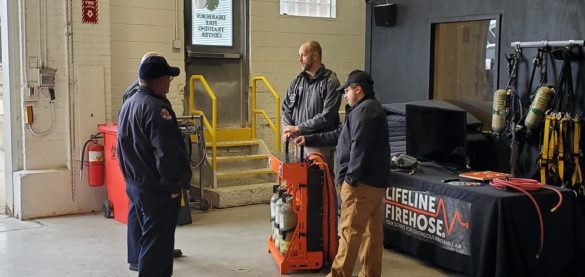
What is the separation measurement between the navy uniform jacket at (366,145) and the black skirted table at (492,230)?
0.65 m

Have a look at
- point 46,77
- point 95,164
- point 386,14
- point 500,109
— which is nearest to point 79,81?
point 46,77

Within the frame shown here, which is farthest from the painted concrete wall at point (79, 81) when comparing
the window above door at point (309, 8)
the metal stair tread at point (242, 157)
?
the window above door at point (309, 8)

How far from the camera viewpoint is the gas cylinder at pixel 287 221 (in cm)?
484

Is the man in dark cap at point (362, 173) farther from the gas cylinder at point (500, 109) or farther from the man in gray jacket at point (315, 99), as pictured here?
the gas cylinder at point (500, 109)

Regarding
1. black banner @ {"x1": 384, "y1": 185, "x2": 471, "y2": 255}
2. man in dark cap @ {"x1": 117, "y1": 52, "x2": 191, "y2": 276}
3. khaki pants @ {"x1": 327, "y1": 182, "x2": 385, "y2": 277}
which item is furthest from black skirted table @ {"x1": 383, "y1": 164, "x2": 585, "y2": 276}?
man in dark cap @ {"x1": 117, "y1": 52, "x2": 191, "y2": 276}

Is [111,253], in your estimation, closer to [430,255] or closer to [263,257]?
[263,257]

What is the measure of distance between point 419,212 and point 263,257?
1.31m

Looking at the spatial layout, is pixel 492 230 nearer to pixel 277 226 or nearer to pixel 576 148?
pixel 576 148

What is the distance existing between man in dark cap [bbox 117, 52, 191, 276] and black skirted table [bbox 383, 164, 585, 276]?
73.9 inches

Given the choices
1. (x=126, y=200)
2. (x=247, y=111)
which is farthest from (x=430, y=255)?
(x=247, y=111)

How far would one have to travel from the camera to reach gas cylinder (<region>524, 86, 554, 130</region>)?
17.5 ft

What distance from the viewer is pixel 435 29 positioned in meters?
7.17

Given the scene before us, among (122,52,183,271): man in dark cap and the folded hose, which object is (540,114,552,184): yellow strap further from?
(122,52,183,271): man in dark cap

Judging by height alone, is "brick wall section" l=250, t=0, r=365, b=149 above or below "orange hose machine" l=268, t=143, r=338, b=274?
above
